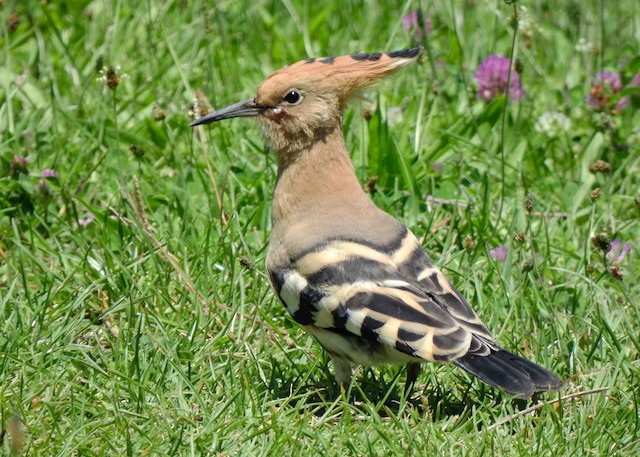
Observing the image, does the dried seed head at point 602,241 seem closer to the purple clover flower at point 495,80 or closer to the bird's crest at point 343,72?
the bird's crest at point 343,72

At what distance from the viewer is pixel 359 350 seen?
302 cm

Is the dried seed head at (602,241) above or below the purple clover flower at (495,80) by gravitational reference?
above

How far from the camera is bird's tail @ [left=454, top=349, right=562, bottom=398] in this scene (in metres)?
2.79

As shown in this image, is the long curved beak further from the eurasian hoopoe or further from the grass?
the grass

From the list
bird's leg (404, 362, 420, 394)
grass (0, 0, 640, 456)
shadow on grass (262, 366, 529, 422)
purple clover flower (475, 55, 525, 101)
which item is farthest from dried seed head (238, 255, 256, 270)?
purple clover flower (475, 55, 525, 101)

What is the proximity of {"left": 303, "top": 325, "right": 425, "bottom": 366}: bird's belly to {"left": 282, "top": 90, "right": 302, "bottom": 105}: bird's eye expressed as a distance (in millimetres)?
725

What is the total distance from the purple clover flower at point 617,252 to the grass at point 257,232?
0.14ft

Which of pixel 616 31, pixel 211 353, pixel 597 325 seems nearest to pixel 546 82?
pixel 616 31

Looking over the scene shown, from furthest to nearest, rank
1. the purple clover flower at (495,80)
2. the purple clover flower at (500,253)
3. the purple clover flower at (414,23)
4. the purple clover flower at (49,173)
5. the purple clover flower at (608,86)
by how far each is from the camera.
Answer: the purple clover flower at (414,23) < the purple clover flower at (495,80) < the purple clover flower at (608,86) < the purple clover flower at (49,173) < the purple clover flower at (500,253)

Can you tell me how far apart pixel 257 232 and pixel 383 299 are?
1133 millimetres

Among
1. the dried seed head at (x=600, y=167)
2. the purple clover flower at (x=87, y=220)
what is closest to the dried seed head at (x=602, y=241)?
the dried seed head at (x=600, y=167)

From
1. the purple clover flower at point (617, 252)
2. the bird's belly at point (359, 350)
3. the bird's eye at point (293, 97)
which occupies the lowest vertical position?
the purple clover flower at point (617, 252)

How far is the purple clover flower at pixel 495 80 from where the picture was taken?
4719 mm

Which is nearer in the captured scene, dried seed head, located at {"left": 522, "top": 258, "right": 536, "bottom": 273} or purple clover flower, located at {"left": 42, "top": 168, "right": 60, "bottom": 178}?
dried seed head, located at {"left": 522, "top": 258, "right": 536, "bottom": 273}
